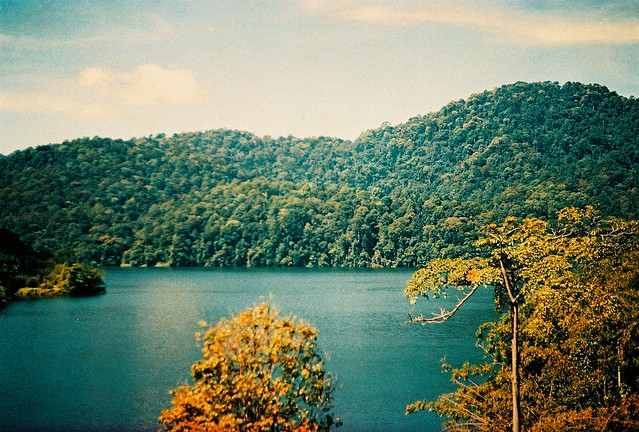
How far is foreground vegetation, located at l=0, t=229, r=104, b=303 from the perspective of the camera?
70875mm

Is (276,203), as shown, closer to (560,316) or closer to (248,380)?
(560,316)

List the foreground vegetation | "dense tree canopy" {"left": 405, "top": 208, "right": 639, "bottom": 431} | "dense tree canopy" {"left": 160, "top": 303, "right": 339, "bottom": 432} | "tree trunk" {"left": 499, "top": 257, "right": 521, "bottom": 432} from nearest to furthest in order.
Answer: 1. "tree trunk" {"left": 499, "top": 257, "right": 521, "bottom": 432}
2. "dense tree canopy" {"left": 405, "top": 208, "right": 639, "bottom": 431}
3. "dense tree canopy" {"left": 160, "top": 303, "right": 339, "bottom": 432}
4. the foreground vegetation

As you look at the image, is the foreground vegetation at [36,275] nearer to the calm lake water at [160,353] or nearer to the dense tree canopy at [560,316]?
the calm lake water at [160,353]

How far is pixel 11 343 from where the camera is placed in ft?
149

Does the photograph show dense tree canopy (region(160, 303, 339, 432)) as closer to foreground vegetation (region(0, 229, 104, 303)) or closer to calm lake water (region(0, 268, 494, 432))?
calm lake water (region(0, 268, 494, 432))

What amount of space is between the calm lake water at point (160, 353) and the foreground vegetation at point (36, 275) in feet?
13.4

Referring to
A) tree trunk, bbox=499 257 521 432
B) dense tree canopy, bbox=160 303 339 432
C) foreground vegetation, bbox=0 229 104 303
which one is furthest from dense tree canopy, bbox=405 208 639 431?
foreground vegetation, bbox=0 229 104 303

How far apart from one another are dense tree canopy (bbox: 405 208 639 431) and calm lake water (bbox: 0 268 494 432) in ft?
24.4

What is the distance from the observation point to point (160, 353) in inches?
1682

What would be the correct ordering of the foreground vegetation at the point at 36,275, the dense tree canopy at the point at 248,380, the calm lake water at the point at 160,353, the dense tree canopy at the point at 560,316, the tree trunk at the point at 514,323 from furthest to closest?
the foreground vegetation at the point at 36,275
the calm lake water at the point at 160,353
the dense tree canopy at the point at 248,380
the dense tree canopy at the point at 560,316
the tree trunk at the point at 514,323

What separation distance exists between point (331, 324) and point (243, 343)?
43248mm

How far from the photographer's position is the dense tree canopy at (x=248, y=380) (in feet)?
40.4

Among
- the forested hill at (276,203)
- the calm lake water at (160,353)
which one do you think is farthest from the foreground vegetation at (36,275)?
the forested hill at (276,203)

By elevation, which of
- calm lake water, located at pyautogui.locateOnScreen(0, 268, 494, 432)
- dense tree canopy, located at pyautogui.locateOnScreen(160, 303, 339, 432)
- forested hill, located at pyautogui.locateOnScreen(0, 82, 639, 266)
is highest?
forested hill, located at pyautogui.locateOnScreen(0, 82, 639, 266)
